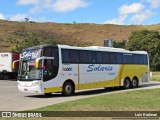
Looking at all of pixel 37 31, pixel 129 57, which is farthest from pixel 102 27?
pixel 129 57

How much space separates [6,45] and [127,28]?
156ft

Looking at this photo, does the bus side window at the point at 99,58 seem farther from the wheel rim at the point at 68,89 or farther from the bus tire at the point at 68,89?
the wheel rim at the point at 68,89

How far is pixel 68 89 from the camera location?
22953 millimetres

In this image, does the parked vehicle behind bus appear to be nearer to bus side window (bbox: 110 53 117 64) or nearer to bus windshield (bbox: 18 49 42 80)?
bus side window (bbox: 110 53 117 64)

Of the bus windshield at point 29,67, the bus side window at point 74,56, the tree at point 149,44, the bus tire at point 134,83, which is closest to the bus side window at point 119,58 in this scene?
the bus tire at point 134,83

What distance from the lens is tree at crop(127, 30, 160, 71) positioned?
66456 mm

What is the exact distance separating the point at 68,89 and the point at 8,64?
1904 cm

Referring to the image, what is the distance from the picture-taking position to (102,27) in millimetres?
113188

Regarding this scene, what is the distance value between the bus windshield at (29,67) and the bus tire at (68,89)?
79.3 inches

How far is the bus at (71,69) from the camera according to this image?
21.6 m

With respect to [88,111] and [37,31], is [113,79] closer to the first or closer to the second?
[88,111]

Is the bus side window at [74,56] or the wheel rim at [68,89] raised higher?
the bus side window at [74,56]

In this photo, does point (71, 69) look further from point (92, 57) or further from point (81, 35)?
point (81, 35)

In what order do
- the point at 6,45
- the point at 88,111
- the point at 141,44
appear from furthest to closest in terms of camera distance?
the point at 6,45 → the point at 141,44 → the point at 88,111
